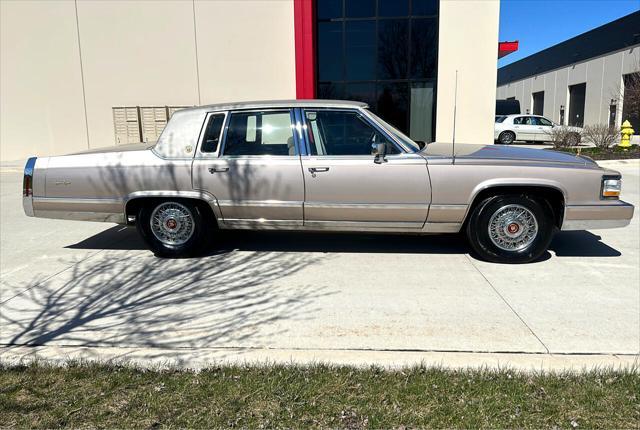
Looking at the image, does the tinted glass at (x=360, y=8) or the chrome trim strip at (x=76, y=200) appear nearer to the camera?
the chrome trim strip at (x=76, y=200)

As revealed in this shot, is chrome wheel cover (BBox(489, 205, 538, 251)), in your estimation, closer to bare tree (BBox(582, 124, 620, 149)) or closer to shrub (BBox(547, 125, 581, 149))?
bare tree (BBox(582, 124, 620, 149))

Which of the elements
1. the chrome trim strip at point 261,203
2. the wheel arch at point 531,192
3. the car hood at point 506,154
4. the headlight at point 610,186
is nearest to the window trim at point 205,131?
the chrome trim strip at point 261,203

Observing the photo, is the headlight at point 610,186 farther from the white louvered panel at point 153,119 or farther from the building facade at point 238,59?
the white louvered panel at point 153,119

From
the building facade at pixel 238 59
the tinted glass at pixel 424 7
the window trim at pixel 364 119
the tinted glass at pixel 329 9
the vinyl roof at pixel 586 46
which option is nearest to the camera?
the window trim at pixel 364 119

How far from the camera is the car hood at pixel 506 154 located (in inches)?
207

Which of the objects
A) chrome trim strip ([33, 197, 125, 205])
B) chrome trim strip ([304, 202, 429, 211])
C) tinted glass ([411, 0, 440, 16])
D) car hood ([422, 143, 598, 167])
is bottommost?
chrome trim strip ([304, 202, 429, 211])

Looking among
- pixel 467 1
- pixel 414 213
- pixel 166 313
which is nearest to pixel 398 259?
pixel 414 213

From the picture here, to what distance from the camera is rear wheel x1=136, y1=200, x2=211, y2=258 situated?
18.5 ft

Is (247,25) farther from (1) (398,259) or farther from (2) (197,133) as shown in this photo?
(1) (398,259)

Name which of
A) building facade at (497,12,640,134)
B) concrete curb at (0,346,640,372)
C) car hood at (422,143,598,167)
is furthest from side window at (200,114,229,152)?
building facade at (497,12,640,134)

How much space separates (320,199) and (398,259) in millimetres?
1127

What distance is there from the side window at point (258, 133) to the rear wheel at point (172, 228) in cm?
84

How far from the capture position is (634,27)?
118 ft

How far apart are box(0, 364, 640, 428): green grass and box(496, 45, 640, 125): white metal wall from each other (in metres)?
34.9
